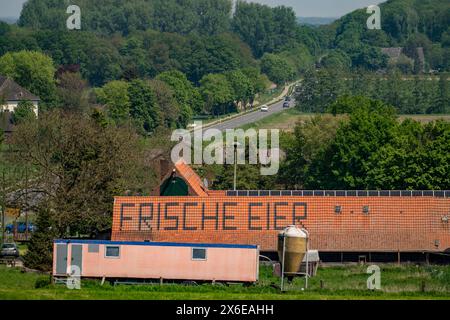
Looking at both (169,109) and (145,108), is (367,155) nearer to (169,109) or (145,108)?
(145,108)

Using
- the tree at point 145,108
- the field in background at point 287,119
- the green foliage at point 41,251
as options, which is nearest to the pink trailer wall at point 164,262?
the green foliage at point 41,251

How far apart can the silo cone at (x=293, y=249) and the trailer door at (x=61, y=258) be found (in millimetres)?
8747

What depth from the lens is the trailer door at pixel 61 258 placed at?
215 ft

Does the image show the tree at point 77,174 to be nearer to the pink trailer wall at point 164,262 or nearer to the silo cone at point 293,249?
the pink trailer wall at point 164,262

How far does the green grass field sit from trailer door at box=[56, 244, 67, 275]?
0.90 metres

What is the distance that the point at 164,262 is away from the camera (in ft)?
215

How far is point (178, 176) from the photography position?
83125mm

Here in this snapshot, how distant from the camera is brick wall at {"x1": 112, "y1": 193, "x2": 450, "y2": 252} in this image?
2987 inches

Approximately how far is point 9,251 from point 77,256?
12.9m

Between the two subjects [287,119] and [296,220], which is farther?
[287,119]

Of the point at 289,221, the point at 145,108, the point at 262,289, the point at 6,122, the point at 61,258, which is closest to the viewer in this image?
the point at 262,289

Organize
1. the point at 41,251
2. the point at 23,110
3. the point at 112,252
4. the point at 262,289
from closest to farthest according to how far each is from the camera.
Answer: the point at 262,289 < the point at 112,252 < the point at 41,251 < the point at 23,110

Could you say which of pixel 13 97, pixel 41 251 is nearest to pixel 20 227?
pixel 41 251
